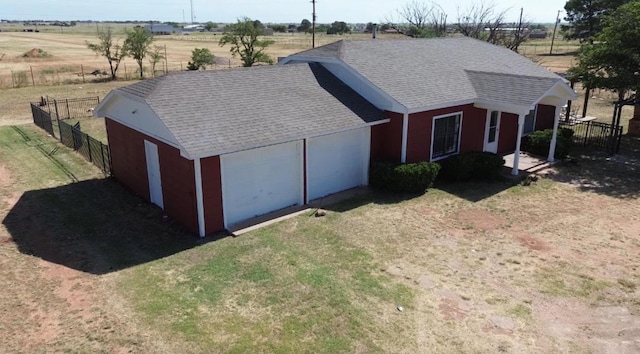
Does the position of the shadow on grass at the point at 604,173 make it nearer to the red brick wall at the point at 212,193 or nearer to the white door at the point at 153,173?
the red brick wall at the point at 212,193

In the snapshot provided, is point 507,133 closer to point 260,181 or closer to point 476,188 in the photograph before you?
point 476,188

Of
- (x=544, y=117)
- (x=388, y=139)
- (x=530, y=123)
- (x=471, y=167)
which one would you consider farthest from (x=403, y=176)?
(x=544, y=117)

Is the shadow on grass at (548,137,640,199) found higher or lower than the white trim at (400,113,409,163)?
lower

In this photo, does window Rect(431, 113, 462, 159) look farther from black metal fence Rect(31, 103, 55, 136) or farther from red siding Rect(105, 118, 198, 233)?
black metal fence Rect(31, 103, 55, 136)

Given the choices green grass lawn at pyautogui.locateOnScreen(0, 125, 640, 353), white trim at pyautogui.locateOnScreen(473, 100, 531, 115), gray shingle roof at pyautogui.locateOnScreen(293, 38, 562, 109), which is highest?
gray shingle roof at pyautogui.locateOnScreen(293, 38, 562, 109)

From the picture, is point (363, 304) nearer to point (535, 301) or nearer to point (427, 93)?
point (535, 301)

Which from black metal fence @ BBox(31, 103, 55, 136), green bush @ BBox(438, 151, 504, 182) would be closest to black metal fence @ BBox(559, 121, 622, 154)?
green bush @ BBox(438, 151, 504, 182)

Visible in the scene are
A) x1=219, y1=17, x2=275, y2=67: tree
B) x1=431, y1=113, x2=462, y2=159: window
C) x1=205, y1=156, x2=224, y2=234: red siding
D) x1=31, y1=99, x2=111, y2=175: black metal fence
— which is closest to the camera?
x1=205, y1=156, x2=224, y2=234: red siding
